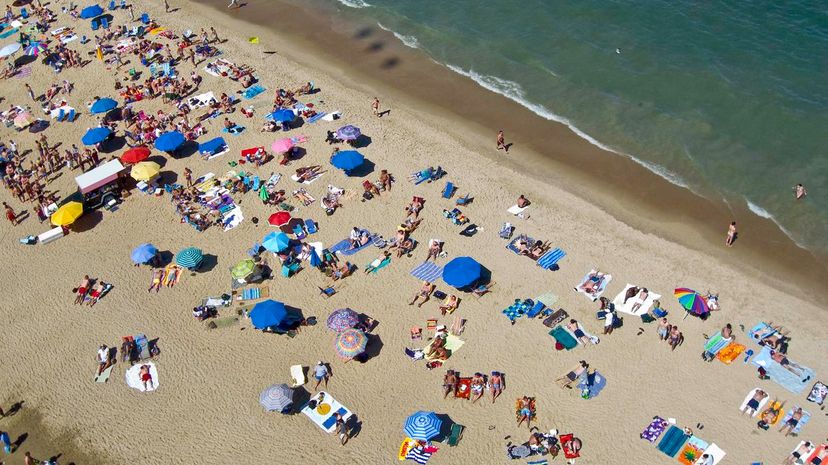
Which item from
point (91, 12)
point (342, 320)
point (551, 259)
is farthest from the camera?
point (91, 12)

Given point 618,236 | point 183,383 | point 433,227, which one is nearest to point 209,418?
point 183,383

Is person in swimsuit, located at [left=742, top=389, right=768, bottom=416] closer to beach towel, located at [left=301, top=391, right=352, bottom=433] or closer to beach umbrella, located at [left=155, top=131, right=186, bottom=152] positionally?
beach towel, located at [left=301, top=391, right=352, bottom=433]

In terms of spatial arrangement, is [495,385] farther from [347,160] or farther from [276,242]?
[347,160]

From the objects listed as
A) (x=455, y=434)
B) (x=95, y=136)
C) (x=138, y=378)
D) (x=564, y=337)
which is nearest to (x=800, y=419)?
(x=564, y=337)

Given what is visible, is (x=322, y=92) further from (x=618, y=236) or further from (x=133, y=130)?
(x=618, y=236)

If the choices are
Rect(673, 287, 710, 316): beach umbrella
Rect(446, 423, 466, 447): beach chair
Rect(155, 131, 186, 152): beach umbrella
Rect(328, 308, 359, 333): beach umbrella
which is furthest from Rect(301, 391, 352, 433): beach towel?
Rect(155, 131, 186, 152): beach umbrella

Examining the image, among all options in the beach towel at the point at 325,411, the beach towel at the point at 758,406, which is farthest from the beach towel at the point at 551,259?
the beach towel at the point at 325,411
